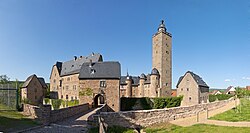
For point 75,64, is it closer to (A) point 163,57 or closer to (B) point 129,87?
(B) point 129,87

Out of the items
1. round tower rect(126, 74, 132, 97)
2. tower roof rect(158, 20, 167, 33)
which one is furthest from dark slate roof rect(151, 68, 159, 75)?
tower roof rect(158, 20, 167, 33)

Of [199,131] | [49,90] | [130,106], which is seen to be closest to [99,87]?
[130,106]

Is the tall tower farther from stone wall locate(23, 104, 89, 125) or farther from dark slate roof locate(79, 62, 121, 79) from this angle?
stone wall locate(23, 104, 89, 125)

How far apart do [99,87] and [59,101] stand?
1534cm

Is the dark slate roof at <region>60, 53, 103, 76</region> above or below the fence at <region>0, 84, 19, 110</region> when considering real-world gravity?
above

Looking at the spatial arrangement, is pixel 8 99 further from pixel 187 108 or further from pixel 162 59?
pixel 162 59

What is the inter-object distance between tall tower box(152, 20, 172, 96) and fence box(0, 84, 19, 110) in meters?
31.9

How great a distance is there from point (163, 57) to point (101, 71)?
20.5 m

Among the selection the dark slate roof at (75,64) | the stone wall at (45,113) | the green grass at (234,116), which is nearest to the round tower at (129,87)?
the dark slate roof at (75,64)

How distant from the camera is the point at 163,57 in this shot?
1797 inches

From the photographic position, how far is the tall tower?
45.0 m

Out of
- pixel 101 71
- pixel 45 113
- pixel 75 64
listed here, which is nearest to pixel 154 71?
pixel 101 71

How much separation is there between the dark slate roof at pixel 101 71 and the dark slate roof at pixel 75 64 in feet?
37.2

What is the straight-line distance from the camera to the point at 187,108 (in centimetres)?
2312
